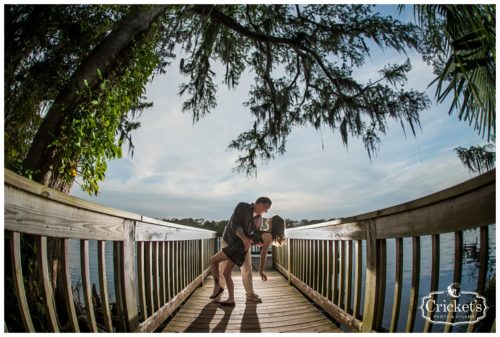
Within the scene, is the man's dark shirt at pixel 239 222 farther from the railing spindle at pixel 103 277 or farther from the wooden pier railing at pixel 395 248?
the railing spindle at pixel 103 277

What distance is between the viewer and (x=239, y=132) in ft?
20.2

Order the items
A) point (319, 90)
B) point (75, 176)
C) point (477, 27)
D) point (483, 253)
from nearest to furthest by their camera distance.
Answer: point (483, 253) < point (477, 27) < point (75, 176) < point (319, 90)

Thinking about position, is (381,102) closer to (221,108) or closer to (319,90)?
(319,90)

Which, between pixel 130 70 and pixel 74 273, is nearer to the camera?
pixel 130 70

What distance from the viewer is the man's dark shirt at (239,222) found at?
3244 millimetres

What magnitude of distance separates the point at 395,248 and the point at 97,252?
1.59m

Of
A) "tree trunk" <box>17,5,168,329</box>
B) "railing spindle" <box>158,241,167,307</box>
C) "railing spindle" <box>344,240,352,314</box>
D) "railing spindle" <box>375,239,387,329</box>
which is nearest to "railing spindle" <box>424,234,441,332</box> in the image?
"railing spindle" <box>375,239,387,329</box>

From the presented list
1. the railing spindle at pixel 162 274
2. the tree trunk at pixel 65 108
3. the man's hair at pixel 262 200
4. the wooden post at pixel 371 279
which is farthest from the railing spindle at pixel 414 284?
the tree trunk at pixel 65 108

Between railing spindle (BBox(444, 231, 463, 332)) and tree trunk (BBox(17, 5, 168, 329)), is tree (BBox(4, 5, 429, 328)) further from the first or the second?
railing spindle (BBox(444, 231, 463, 332))

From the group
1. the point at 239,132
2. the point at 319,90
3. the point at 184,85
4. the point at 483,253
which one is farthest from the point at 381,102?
the point at 483,253

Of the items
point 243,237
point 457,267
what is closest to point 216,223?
point 243,237

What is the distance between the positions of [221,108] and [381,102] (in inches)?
104

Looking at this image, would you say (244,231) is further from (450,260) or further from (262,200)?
(450,260)

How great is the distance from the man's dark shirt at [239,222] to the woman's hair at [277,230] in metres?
1.27
